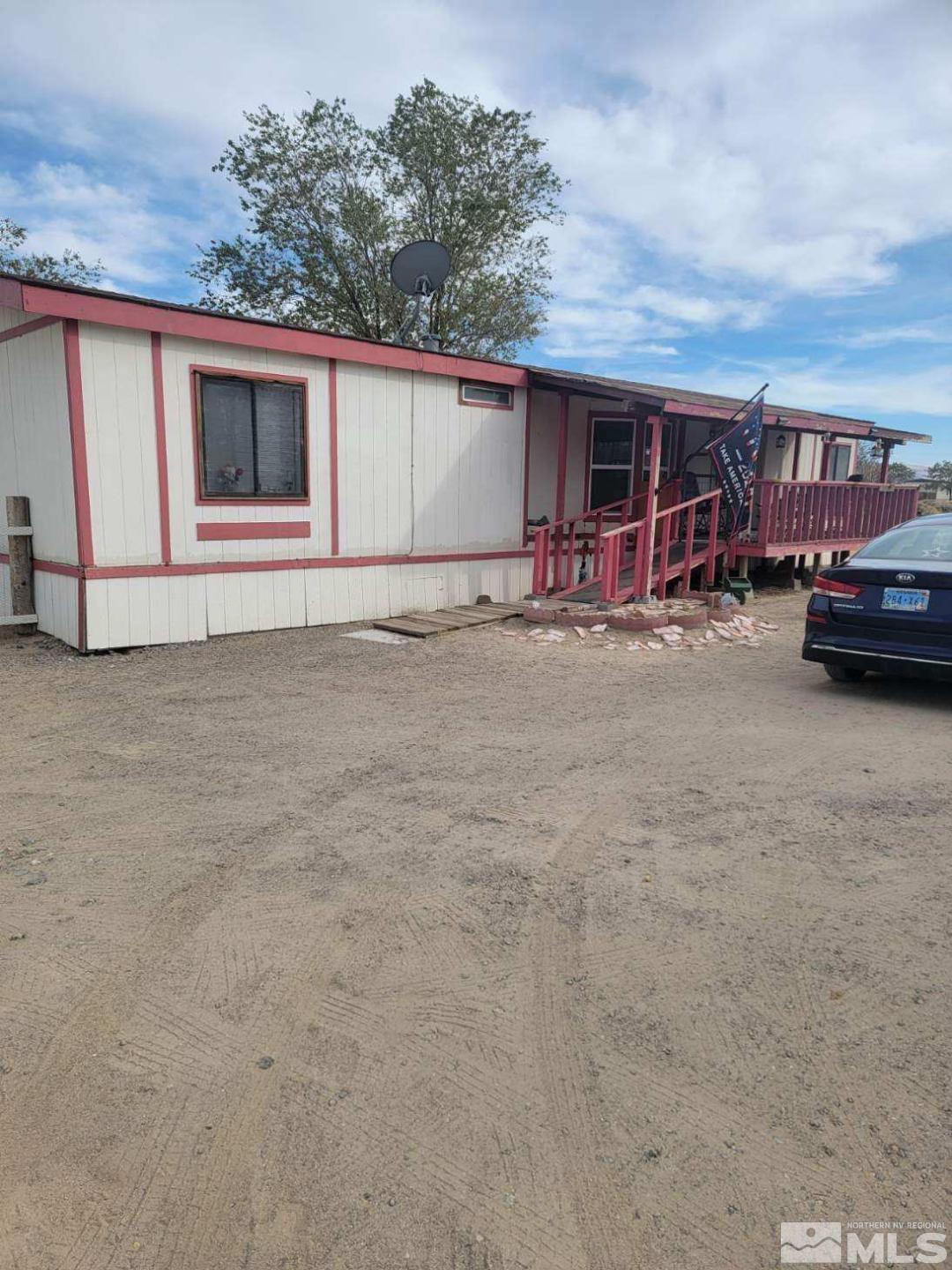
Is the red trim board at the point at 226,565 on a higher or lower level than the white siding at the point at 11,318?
lower

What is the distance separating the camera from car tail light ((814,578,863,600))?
6293 mm

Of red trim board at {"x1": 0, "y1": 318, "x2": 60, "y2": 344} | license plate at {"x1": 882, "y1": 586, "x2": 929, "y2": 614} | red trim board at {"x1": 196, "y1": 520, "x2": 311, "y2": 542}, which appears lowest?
license plate at {"x1": 882, "y1": 586, "x2": 929, "y2": 614}

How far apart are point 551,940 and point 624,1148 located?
936 mm

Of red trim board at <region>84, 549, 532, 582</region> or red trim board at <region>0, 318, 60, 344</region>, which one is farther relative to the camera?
red trim board at <region>84, 549, 532, 582</region>

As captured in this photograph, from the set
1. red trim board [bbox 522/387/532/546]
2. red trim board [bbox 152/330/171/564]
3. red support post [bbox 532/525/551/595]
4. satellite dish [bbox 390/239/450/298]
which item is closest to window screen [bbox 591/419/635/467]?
red trim board [bbox 522/387/532/546]

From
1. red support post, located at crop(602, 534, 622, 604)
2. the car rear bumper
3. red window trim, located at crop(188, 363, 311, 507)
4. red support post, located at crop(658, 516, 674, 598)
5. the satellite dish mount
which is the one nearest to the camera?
the car rear bumper

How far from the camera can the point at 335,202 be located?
23672 millimetres

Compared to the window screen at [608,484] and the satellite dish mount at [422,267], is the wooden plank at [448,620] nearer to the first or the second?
the window screen at [608,484]

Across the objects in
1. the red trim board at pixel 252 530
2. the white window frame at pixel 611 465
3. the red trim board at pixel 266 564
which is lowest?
the red trim board at pixel 266 564

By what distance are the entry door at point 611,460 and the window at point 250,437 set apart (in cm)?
501

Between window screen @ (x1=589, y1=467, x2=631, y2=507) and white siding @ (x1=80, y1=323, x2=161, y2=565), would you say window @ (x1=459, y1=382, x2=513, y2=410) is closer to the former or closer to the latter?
window screen @ (x1=589, y1=467, x2=631, y2=507)

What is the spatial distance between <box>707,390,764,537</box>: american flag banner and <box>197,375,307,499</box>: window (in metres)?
5.24

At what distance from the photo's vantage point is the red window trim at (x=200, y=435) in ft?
26.4

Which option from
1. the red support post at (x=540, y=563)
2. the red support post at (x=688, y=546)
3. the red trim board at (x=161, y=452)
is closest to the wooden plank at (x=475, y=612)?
the red support post at (x=540, y=563)
